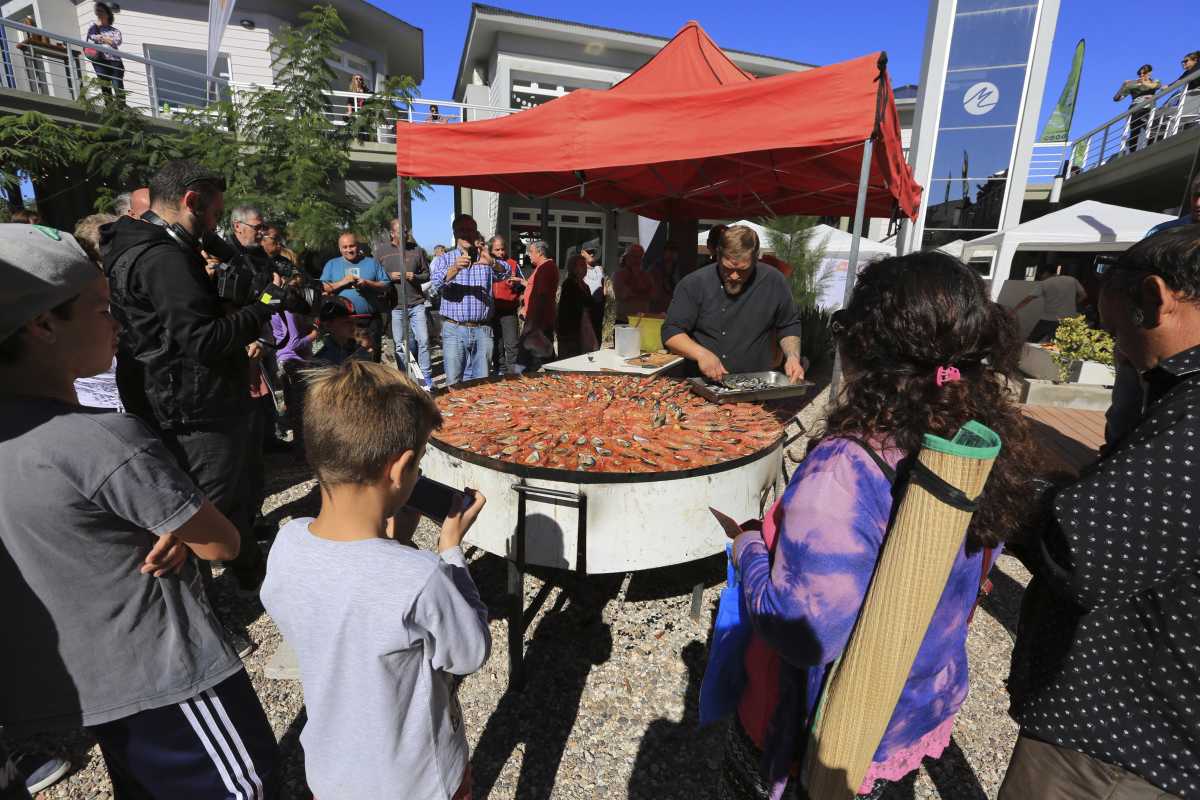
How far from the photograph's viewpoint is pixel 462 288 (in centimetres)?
612

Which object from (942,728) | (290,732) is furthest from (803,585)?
(290,732)

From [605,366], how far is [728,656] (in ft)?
10.1

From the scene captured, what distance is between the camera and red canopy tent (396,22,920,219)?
3316 millimetres

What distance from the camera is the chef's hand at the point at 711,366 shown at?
3582 mm

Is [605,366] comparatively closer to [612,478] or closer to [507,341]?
[612,478]

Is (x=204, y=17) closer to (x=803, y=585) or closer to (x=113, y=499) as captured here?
(x=113, y=499)

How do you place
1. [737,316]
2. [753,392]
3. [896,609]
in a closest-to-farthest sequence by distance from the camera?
1. [896,609]
2. [753,392]
3. [737,316]

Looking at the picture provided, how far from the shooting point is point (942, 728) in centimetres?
142

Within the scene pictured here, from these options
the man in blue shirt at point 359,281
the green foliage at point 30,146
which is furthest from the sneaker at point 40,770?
the green foliage at point 30,146

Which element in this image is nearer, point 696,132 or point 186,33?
point 696,132

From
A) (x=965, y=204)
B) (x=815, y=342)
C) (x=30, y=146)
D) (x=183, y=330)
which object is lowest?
(x=815, y=342)

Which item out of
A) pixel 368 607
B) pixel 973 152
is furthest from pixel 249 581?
pixel 973 152

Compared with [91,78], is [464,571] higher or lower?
lower

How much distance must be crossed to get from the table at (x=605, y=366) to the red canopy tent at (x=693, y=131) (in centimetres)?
144
